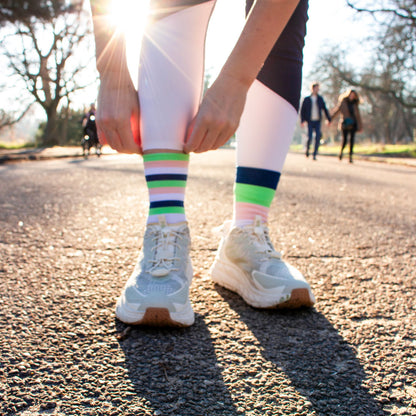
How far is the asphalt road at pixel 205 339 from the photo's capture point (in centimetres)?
68

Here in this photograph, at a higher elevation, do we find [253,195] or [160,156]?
[160,156]

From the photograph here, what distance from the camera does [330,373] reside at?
0.77 metres

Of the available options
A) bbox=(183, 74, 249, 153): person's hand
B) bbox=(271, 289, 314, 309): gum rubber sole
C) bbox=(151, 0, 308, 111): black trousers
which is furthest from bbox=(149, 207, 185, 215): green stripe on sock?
bbox=(151, 0, 308, 111): black trousers

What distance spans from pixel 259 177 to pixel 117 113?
50 cm

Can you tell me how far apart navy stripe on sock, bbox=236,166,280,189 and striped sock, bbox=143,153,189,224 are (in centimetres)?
23

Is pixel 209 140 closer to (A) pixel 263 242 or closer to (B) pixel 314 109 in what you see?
(A) pixel 263 242

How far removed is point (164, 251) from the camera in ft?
3.50

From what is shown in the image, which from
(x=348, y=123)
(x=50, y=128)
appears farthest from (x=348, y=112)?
(x=50, y=128)

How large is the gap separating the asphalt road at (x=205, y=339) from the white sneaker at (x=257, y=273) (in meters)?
0.04

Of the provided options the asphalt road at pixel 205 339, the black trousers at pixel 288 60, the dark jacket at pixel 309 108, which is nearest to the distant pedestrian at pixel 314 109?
the dark jacket at pixel 309 108

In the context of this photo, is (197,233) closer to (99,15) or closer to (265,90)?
(265,90)

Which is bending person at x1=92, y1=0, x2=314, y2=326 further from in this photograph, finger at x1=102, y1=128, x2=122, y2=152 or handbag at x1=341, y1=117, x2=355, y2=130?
handbag at x1=341, y1=117, x2=355, y2=130

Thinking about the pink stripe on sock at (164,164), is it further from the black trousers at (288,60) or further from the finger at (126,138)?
the black trousers at (288,60)

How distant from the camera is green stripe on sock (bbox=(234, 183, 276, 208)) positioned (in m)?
1.25
